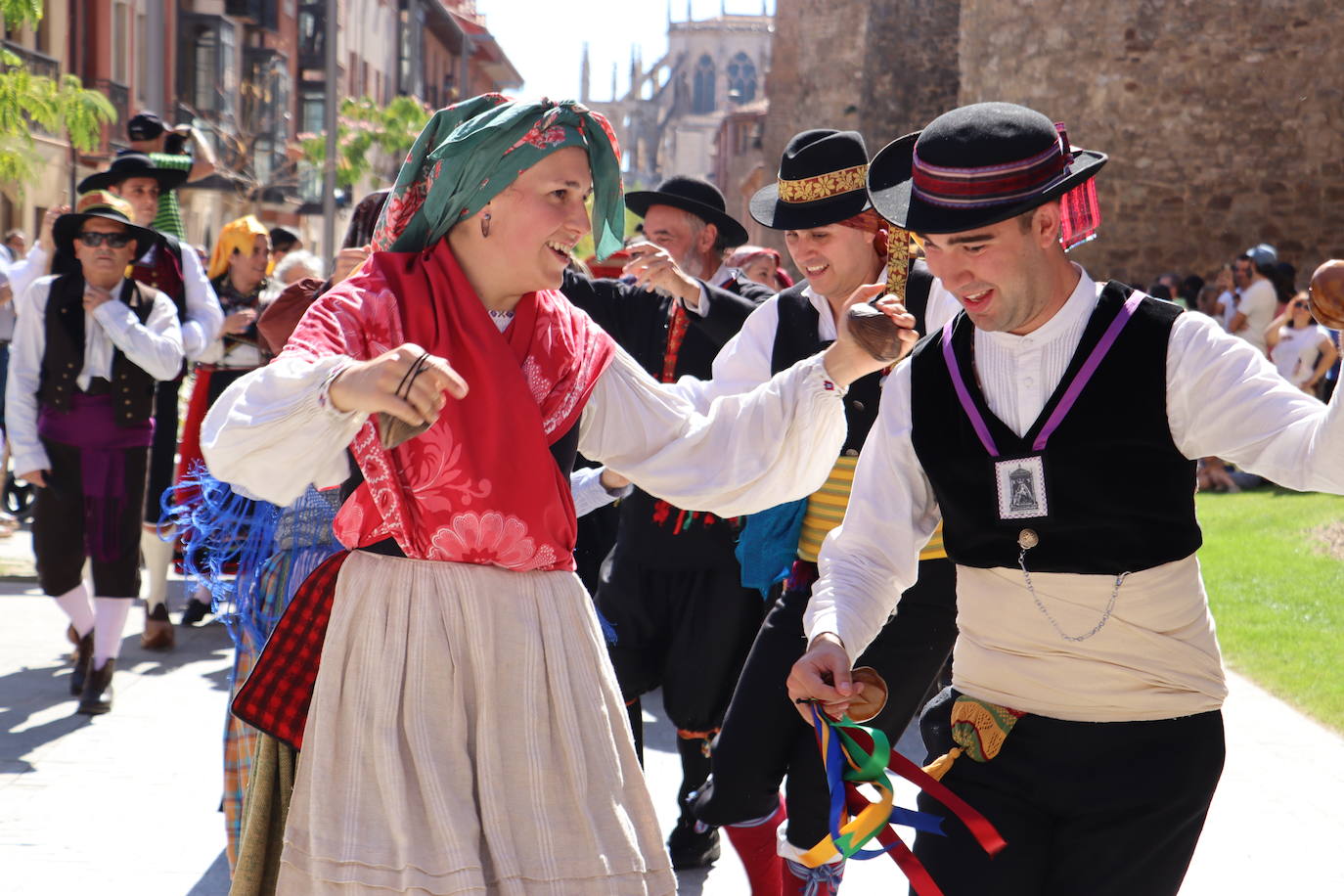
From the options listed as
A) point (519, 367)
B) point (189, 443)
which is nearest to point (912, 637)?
point (519, 367)

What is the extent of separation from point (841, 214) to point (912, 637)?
1147 millimetres

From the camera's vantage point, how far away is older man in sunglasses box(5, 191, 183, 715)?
653cm

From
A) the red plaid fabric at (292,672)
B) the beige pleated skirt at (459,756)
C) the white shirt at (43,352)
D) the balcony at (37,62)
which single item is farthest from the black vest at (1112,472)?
the balcony at (37,62)

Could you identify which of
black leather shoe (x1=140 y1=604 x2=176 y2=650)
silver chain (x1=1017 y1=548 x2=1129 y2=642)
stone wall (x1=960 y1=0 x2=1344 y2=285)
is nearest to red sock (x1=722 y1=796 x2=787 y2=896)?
silver chain (x1=1017 y1=548 x2=1129 y2=642)

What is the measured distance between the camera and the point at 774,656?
3.81 metres

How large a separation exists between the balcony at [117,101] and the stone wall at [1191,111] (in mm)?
15555

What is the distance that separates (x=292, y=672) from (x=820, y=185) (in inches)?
83.3

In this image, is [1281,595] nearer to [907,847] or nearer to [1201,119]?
[907,847]

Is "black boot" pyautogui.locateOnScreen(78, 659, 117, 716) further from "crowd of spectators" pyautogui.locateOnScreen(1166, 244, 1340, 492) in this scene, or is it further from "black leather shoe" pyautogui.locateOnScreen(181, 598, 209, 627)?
"crowd of spectators" pyautogui.locateOnScreen(1166, 244, 1340, 492)

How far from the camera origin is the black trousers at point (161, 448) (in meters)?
7.80

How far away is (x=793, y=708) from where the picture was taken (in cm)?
376

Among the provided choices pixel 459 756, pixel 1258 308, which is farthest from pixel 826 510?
pixel 1258 308

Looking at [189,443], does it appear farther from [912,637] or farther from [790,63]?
[790,63]

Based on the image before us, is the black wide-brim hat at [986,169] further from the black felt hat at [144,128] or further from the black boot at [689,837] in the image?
the black felt hat at [144,128]
